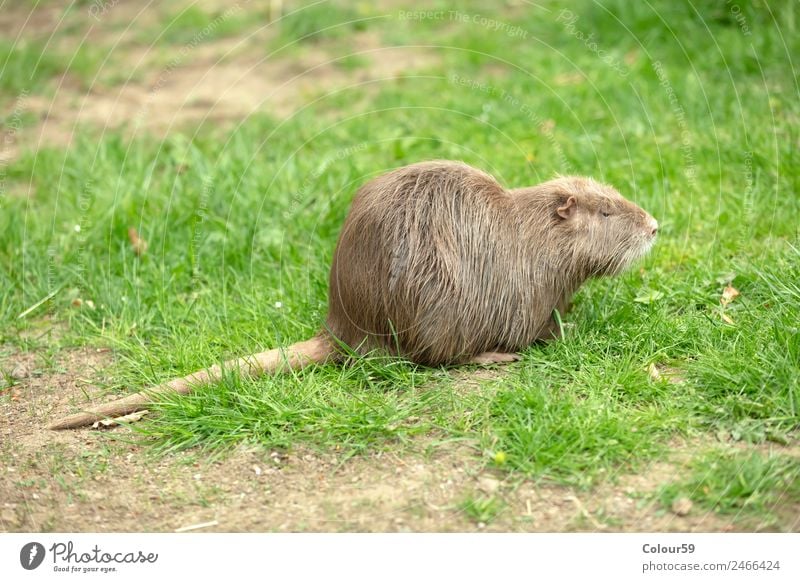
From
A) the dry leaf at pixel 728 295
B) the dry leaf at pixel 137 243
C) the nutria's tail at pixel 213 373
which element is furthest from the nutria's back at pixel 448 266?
the dry leaf at pixel 137 243

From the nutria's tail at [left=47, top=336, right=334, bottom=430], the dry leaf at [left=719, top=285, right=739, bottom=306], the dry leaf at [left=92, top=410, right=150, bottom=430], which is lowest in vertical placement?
the dry leaf at [left=92, top=410, right=150, bottom=430]

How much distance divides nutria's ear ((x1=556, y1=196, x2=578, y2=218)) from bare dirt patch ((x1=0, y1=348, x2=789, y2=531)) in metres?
1.19

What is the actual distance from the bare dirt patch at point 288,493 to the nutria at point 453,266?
0.31 m

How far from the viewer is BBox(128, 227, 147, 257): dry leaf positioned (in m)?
4.93

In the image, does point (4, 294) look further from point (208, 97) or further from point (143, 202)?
point (208, 97)

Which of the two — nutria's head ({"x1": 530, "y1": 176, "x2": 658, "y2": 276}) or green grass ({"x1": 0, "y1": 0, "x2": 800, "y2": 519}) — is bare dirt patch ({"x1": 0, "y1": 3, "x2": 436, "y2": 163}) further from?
nutria's head ({"x1": 530, "y1": 176, "x2": 658, "y2": 276})

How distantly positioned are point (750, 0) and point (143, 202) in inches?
180

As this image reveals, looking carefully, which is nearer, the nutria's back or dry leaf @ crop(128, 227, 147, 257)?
the nutria's back

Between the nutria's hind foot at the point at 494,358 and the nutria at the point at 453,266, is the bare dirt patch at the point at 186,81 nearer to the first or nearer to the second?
the nutria at the point at 453,266

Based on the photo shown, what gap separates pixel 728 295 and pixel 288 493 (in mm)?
2224

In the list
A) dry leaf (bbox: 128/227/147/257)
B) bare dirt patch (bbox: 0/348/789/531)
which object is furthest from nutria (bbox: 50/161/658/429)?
dry leaf (bbox: 128/227/147/257)

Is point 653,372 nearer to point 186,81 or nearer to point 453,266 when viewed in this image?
point 453,266

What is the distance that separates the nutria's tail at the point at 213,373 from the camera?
3.64 m
